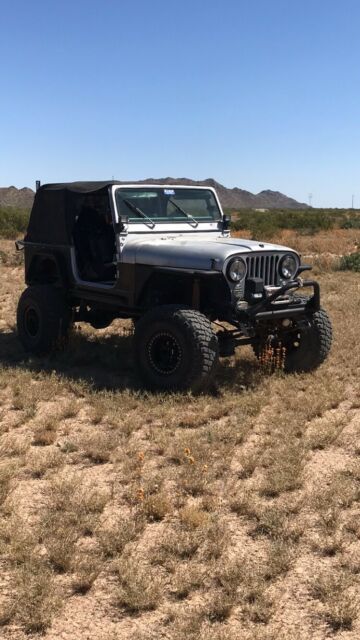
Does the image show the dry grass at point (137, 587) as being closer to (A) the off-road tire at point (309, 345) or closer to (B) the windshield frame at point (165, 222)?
(A) the off-road tire at point (309, 345)

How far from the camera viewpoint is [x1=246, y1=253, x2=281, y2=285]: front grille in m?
6.82

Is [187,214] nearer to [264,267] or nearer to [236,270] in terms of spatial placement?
[264,267]

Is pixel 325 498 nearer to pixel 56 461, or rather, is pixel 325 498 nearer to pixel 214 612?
pixel 214 612

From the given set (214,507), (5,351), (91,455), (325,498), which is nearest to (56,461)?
(91,455)

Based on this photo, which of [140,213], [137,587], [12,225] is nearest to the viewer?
[137,587]

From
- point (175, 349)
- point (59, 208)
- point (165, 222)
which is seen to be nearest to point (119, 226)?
point (165, 222)

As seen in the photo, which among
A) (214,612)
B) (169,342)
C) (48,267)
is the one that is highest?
(48,267)

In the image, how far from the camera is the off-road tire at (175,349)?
6352mm

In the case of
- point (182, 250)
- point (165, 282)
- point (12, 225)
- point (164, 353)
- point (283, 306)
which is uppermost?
point (12, 225)

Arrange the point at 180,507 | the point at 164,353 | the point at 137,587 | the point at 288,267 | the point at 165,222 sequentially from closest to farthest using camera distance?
the point at 137,587 → the point at 180,507 → the point at 164,353 → the point at 288,267 → the point at 165,222

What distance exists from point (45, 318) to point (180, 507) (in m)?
4.27

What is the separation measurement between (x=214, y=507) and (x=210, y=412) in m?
1.84

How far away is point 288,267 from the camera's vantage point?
7.17m

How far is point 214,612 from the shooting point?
3264 millimetres
